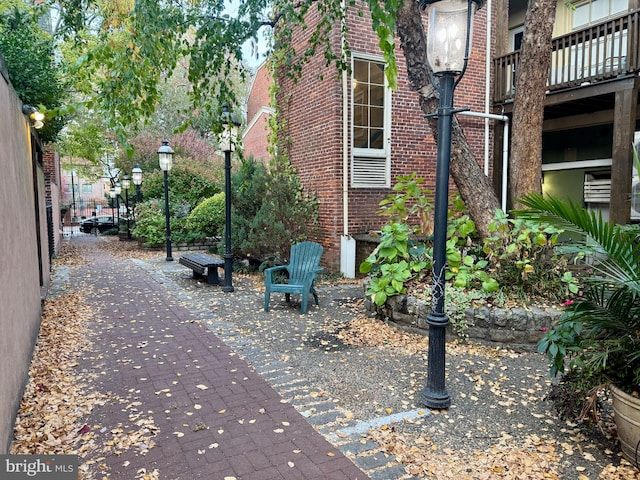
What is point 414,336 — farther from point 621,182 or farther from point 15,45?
point 15,45

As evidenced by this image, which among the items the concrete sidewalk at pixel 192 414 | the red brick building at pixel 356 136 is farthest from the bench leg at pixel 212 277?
the concrete sidewalk at pixel 192 414

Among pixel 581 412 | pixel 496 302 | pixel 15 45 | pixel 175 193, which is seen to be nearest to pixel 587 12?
pixel 496 302

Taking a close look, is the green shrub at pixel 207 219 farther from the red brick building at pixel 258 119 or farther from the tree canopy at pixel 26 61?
the tree canopy at pixel 26 61

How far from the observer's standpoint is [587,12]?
9438mm

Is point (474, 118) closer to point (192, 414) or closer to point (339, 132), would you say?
point (339, 132)

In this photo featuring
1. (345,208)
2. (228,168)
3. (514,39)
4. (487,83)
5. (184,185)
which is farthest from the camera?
Answer: (184,185)

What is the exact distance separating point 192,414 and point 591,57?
829cm

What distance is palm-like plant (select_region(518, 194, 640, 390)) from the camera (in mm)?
2564

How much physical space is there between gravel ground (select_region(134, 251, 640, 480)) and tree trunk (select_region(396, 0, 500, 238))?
69.7 inches

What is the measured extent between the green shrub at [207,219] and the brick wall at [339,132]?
170 inches

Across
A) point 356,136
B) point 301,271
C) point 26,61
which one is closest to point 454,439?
point 301,271

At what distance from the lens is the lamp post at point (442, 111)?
3.09m

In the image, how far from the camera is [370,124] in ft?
28.2

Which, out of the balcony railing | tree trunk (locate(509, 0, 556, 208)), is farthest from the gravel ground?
the balcony railing
